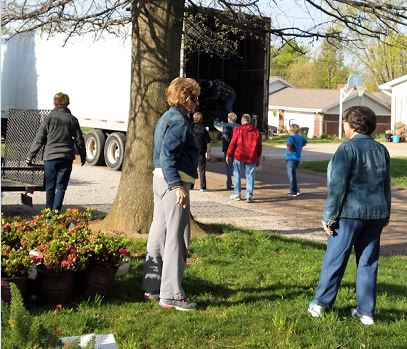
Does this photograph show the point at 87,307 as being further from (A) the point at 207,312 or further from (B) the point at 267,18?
(B) the point at 267,18

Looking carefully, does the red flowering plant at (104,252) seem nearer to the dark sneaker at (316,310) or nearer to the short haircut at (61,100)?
the dark sneaker at (316,310)

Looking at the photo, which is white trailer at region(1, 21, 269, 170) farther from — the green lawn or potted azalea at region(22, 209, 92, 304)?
the green lawn

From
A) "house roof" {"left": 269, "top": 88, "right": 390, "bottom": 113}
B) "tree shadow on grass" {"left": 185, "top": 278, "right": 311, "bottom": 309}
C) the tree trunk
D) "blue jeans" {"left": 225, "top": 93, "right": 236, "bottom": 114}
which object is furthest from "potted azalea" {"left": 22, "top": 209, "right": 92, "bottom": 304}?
"house roof" {"left": 269, "top": 88, "right": 390, "bottom": 113}

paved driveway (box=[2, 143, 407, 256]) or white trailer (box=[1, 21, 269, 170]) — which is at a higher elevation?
white trailer (box=[1, 21, 269, 170])

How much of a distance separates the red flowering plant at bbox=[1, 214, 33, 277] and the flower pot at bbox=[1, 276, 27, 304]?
5 centimetres

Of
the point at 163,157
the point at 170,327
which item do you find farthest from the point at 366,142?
the point at 170,327

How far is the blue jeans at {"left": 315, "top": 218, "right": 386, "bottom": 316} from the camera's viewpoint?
18.0 ft

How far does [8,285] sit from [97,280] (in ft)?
2.70

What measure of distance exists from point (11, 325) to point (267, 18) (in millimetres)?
8824

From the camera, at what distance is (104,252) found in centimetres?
575

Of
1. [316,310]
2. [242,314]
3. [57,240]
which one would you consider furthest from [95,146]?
[316,310]

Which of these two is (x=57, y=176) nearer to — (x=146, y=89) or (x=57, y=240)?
(x=146, y=89)

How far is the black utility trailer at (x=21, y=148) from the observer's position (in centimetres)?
1093

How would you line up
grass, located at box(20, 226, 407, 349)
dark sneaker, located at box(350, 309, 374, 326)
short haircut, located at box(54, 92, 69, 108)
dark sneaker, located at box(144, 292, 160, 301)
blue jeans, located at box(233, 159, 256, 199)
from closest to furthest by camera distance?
grass, located at box(20, 226, 407, 349) < dark sneaker, located at box(350, 309, 374, 326) < dark sneaker, located at box(144, 292, 160, 301) < short haircut, located at box(54, 92, 69, 108) < blue jeans, located at box(233, 159, 256, 199)
